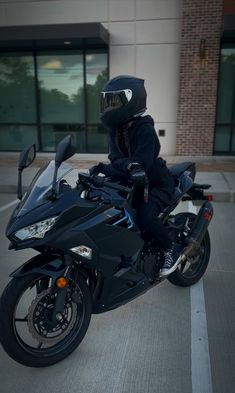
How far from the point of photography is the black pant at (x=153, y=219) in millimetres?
2945

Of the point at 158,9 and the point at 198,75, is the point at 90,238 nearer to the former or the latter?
the point at 198,75

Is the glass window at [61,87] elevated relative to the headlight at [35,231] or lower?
elevated

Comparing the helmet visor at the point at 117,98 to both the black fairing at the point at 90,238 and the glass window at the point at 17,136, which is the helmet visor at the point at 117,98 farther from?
the glass window at the point at 17,136

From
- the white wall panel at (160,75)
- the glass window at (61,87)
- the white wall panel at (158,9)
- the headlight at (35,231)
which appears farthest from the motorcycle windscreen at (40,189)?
the glass window at (61,87)

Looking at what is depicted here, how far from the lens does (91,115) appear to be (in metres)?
12.0

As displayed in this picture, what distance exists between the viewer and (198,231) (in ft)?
11.5

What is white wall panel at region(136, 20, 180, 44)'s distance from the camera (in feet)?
34.9

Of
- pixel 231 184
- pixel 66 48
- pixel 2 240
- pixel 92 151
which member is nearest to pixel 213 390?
pixel 2 240

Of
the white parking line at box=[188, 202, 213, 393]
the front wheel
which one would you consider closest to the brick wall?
the white parking line at box=[188, 202, 213, 393]

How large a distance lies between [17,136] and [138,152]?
1070 centimetres

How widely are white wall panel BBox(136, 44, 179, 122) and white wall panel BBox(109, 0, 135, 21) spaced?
928 mm

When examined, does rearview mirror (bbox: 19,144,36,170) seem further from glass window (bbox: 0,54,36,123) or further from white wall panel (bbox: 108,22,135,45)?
glass window (bbox: 0,54,36,123)

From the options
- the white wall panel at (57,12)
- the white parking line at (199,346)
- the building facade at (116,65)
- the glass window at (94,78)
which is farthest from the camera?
the glass window at (94,78)

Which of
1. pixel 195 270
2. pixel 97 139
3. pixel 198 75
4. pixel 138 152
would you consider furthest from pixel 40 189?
pixel 97 139
